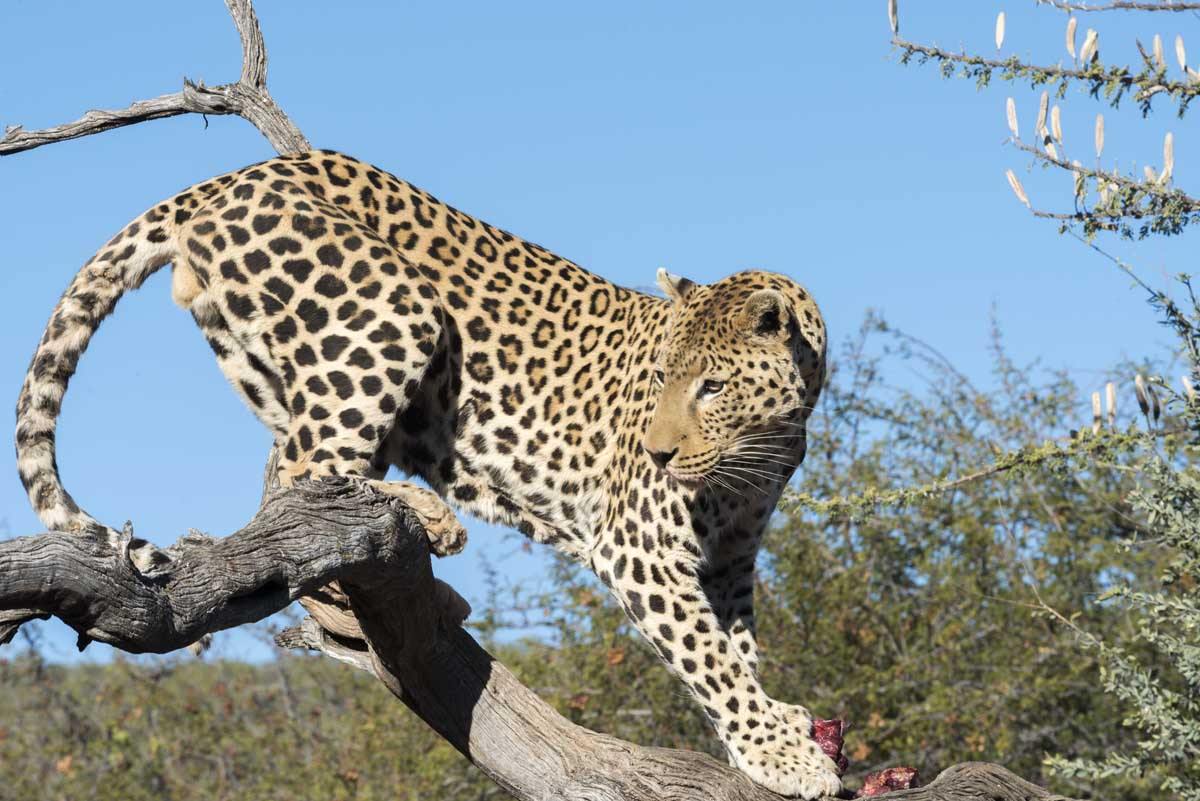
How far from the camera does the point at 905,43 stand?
8.51m

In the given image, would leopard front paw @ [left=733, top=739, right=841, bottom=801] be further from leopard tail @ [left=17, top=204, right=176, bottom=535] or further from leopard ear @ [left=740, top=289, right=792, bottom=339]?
leopard tail @ [left=17, top=204, right=176, bottom=535]

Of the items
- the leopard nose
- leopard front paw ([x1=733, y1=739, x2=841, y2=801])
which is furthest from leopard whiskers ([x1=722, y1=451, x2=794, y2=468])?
leopard front paw ([x1=733, y1=739, x2=841, y2=801])

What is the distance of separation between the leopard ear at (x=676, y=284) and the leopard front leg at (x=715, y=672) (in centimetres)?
127

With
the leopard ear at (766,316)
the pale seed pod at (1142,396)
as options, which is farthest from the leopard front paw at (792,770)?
the pale seed pod at (1142,396)

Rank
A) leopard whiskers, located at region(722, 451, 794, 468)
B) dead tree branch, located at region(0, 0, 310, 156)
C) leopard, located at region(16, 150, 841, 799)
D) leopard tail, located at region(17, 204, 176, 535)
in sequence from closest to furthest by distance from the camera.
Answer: leopard tail, located at region(17, 204, 176, 535) < leopard, located at region(16, 150, 841, 799) < leopard whiskers, located at region(722, 451, 794, 468) < dead tree branch, located at region(0, 0, 310, 156)

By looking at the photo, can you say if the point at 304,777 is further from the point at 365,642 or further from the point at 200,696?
the point at 365,642

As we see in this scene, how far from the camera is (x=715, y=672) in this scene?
691 cm

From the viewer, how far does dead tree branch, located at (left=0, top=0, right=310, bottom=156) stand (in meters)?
9.20

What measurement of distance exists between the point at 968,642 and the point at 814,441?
7.40 ft

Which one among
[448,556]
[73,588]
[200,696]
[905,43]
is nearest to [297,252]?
[448,556]

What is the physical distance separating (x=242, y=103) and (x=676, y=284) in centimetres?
326

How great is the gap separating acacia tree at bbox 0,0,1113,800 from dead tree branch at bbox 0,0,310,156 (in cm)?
18

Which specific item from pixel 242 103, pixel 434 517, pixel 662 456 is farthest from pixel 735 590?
A: pixel 242 103

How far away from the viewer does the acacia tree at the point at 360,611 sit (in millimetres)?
4684
